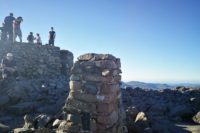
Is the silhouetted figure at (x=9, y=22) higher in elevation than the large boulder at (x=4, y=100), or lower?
higher

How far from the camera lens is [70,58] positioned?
874 inches

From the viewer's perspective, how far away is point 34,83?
51.2 feet

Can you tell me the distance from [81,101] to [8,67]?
10717mm

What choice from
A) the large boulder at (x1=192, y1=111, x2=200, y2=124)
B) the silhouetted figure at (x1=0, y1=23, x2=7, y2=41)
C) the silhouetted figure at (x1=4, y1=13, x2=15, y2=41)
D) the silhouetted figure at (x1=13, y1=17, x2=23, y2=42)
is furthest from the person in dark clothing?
the large boulder at (x1=192, y1=111, x2=200, y2=124)

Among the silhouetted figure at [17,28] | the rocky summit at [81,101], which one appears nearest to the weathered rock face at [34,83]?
the rocky summit at [81,101]

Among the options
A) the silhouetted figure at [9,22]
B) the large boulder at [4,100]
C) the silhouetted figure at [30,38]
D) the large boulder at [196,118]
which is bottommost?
the large boulder at [196,118]

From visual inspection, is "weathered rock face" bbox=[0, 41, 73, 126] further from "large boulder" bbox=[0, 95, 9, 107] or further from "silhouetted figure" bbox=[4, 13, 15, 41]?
"silhouetted figure" bbox=[4, 13, 15, 41]

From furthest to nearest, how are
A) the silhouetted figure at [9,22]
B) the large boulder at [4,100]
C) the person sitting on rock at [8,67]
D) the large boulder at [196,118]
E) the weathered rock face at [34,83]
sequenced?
the silhouetted figure at [9,22], the person sitting on rock at [8,67], the large boulder at [4,100], the weathered rock face at [34,83], the large boulder at [196,118]

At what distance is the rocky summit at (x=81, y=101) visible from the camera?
670cm

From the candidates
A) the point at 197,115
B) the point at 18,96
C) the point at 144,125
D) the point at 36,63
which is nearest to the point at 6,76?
the point at 18,96

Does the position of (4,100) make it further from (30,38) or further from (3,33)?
(30,38)

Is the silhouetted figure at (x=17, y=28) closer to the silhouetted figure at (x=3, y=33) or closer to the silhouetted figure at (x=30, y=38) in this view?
the silhouetted figure at (x=3, y=33)

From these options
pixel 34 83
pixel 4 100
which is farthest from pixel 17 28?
pixel 4 100

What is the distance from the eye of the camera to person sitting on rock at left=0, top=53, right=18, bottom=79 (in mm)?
15503
